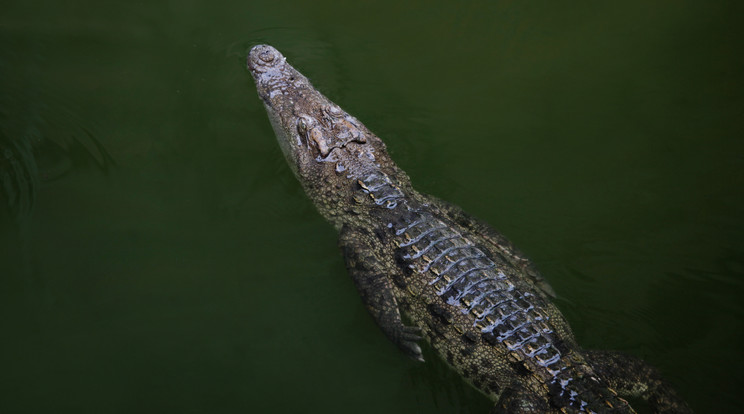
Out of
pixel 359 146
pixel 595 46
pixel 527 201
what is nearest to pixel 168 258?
pixel 359 146

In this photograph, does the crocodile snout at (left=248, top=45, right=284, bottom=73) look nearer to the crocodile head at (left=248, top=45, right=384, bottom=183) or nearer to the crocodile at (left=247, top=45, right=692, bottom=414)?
the crocodile head at (left=248, top=45, right=384, bottom=183)

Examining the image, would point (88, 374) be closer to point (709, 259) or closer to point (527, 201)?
point (527, 201)

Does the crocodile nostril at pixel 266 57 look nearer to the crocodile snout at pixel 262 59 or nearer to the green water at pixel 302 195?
the crocodile snout at pixel 262 59

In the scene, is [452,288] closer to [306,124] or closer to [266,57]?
[306,124]

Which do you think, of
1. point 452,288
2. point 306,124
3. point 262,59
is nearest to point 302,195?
point 306,124

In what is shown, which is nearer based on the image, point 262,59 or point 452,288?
point 452,288

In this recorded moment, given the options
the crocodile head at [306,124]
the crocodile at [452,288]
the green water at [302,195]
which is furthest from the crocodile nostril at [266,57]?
the crocodile at [452,288]
